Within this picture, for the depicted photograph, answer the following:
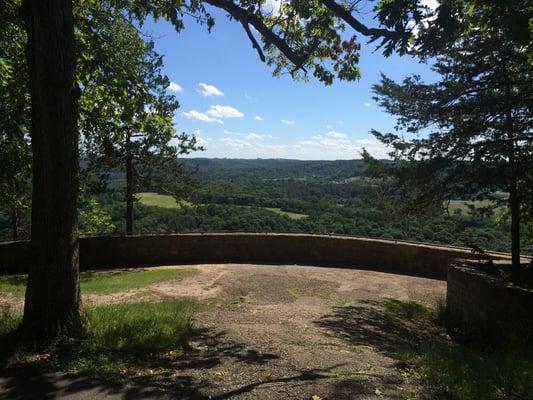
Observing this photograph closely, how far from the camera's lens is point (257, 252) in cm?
1595

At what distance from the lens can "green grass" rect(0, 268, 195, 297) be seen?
11221 millimetres

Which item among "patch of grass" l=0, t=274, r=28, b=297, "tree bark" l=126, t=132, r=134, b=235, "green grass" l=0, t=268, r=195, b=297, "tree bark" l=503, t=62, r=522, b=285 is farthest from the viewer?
"tree bark" l=126, t=132, r=134, b=235

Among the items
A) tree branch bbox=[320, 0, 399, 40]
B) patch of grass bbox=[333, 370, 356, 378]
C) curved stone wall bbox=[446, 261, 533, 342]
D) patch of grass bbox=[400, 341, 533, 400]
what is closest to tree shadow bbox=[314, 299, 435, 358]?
curved stone wall bbox=[446, 261, 533, 342]

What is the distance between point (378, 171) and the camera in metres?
11.2

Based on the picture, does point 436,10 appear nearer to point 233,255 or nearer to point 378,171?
point 378,171

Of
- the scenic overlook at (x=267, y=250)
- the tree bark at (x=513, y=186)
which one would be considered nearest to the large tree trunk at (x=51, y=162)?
the scenic overlook at (x=267, y=250)

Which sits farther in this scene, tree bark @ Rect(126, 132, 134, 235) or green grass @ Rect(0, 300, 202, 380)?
tree bark @ Rect(126, 132, 134, 235)

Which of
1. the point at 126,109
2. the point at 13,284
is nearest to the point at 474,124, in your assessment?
the point at 126,109

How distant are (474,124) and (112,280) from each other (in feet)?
32.2

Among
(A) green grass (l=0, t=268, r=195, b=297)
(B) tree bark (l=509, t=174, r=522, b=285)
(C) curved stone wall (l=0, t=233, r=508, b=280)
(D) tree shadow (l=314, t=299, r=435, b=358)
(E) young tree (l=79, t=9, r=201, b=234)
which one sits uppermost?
(E) young tree (l=79, t=9, r=201, b=234)

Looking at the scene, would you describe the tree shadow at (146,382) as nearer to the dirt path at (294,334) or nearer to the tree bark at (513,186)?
the dirt path at (294,334)

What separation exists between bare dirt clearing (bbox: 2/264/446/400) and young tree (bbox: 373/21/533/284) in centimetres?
319

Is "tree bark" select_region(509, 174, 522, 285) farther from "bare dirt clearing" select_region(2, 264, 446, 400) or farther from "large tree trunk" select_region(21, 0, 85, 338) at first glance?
"large tree trunk" select_region(21, 0, 85, 338)

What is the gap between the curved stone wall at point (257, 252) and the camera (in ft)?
47.3
